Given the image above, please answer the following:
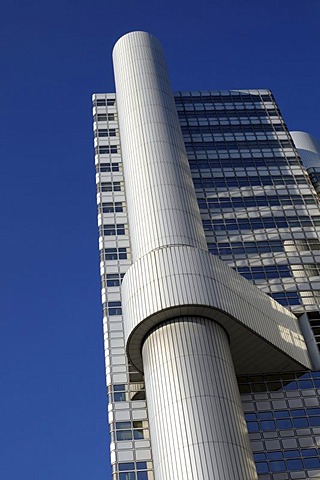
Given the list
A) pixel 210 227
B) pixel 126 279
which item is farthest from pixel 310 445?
pixel 210 227

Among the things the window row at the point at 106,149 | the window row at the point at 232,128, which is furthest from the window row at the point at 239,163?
the window row at the point at 106,149

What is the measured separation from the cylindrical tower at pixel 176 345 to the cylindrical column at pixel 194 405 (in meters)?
0.06

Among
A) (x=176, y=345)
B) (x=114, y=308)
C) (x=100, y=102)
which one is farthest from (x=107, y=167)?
(x=176, y=345)

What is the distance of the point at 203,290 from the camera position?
42719 millimetres

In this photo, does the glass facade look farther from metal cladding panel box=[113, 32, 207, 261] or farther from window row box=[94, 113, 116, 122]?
metal cladding panel box=[113, 32, 207, 261]

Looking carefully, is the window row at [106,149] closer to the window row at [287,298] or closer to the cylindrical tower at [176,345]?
the cylindrical tower at [176,345]

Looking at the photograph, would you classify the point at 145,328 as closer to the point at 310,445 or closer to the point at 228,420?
the point at 228,420

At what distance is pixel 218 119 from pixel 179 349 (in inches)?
1389

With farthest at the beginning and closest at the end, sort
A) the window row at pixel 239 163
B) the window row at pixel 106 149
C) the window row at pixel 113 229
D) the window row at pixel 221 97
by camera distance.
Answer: the window row at pixel 221 97, the window row at pixel 106 149, the window row at pixel 239 163, the window row at pixel 113 229

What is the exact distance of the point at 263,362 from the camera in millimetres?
47125

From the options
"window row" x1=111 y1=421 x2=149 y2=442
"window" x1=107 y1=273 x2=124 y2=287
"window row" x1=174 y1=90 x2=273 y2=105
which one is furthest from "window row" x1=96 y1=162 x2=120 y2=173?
"window row" x1=111 y1=421 x2=149 y2=442

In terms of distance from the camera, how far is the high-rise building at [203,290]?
129 ft

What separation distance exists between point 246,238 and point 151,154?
1169cm

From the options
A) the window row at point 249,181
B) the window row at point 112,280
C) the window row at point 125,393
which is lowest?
the window row at point 125,393
